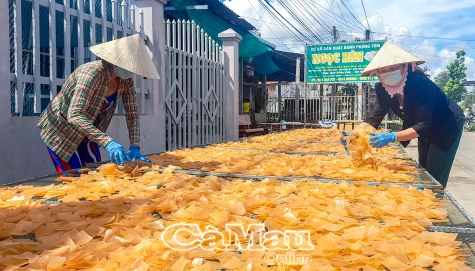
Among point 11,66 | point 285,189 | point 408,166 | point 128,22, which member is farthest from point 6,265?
point 128,22

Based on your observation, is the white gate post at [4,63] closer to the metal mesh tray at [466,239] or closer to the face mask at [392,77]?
the face mask at [392,77]

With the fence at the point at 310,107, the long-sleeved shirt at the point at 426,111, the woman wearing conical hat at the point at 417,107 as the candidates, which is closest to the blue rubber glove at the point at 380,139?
the woman wearing conical hat at the point at 417,107

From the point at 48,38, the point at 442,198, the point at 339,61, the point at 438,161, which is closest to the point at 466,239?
the point at 442,198

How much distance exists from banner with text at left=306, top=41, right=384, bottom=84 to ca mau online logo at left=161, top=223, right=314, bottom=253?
10.3m

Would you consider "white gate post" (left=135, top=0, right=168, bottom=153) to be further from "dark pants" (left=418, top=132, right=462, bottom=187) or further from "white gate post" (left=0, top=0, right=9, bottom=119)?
"dark pants" (left=418, top=132, right=462, bottom=187)

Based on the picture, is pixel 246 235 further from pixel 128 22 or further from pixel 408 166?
pixel 128 22

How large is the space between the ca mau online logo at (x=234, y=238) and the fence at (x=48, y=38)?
2.80 meters

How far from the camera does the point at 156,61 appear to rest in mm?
5352

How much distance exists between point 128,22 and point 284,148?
8.71ft

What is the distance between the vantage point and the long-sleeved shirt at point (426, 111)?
288cm

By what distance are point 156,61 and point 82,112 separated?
2976 mm

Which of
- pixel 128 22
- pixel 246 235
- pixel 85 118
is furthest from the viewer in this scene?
pixel 128 22

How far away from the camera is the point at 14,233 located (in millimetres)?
1280

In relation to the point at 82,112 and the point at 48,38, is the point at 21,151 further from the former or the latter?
the point at 82,112
